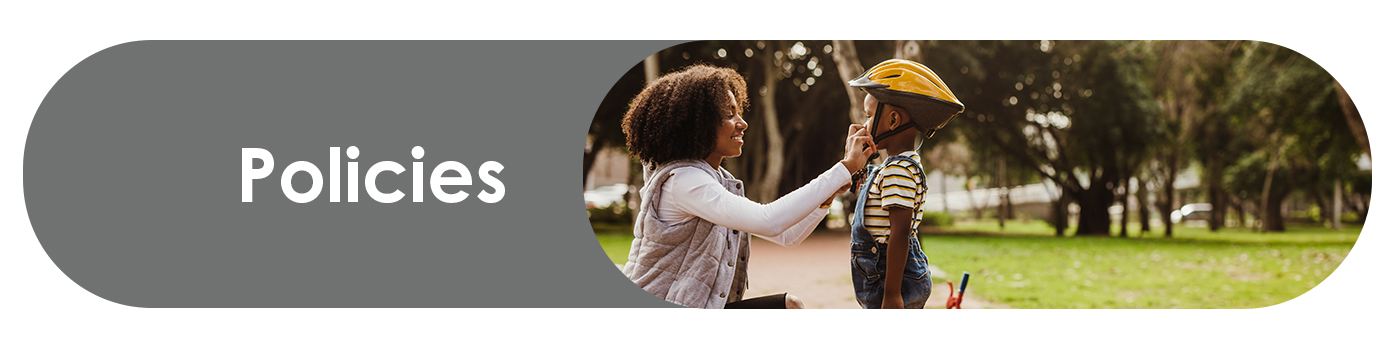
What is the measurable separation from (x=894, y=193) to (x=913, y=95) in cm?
40

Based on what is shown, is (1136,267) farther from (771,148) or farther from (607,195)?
(607,195)

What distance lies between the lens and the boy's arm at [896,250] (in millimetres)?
3068

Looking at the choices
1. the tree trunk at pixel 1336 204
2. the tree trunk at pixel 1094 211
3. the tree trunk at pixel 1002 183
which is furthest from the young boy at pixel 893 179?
the tree trunk at pixel 1336 204

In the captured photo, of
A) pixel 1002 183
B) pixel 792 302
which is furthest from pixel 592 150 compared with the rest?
pixel 792 302

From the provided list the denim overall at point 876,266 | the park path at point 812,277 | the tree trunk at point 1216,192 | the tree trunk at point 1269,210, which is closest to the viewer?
the denim overall at point 876,266

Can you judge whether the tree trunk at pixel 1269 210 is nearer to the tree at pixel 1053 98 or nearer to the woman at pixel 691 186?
the tree at pixel 1053 98

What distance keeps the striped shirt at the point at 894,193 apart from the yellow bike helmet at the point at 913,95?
0.44 ft

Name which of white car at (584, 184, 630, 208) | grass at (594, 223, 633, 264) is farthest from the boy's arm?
white car at (584, 184, 630, 208)

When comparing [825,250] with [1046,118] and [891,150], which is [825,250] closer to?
[1046,118]

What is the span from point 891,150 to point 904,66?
0.33m

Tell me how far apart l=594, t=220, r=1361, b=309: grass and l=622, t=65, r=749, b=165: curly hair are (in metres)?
7.36

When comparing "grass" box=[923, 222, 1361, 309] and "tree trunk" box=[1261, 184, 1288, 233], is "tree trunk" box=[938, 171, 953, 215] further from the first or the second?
"tree trunk" box=[1261, 184, 1288, 233]

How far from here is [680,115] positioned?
3.31 m

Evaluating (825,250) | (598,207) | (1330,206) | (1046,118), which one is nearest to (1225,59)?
(1046,118)
